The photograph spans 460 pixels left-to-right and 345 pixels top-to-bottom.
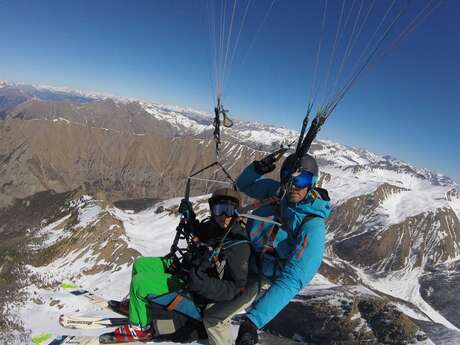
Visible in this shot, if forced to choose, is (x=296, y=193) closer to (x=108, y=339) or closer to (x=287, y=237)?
Result: (x=287, y=237)

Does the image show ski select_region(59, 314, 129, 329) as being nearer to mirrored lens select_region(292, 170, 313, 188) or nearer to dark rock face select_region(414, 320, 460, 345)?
mirrored lens select_region(292, 170, 313, 188)

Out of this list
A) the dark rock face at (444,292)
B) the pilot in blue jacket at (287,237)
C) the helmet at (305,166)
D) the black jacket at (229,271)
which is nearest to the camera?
the pilot in blue jacket at (287,237)

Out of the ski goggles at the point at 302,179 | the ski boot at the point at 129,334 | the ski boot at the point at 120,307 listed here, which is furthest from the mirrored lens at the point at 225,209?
the ski boot at the point at 120,307

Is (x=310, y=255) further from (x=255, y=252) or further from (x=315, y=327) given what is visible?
(x=315, y=327)

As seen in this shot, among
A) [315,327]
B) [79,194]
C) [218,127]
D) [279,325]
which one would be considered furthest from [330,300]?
[79,194]

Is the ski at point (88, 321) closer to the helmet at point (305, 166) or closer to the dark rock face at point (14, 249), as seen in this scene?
the helmet at point (305, 166)

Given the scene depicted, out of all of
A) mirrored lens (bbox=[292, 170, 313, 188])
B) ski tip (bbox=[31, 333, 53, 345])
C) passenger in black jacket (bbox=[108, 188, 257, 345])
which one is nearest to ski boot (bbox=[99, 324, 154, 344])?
passenger in black jacket (bbox=[108, 188, 257, 345])

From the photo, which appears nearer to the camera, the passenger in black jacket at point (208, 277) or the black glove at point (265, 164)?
the passenger in black jacket at point (208, 277)
